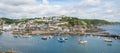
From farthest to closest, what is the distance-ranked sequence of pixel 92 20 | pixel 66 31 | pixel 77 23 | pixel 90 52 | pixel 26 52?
pixel 92 20
pixel 77 23
pixel 66 31
pixel 90 52
pixel 26 52

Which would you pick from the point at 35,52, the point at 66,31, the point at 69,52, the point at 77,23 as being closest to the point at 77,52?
the point at 69,52

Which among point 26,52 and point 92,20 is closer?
point 26,52

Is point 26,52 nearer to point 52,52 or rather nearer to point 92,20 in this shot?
point 52,52

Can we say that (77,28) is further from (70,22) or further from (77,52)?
(77,52)

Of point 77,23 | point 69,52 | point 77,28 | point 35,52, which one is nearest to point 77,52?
point 69,52

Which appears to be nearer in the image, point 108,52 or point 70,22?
point 108,52

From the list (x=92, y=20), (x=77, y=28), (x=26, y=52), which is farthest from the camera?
(x=92, y=20)

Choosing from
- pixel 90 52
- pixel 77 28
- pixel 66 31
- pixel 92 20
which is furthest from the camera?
pixel 92 20

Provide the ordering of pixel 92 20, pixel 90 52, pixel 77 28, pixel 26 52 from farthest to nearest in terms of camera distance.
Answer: pixel 92 20
pixel 77 28
pixel 90 52
pixel 26 52
